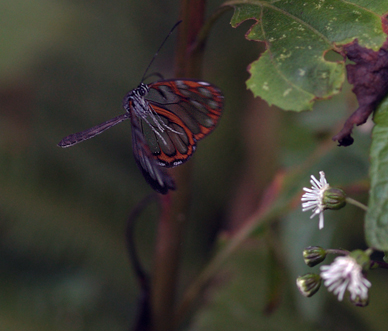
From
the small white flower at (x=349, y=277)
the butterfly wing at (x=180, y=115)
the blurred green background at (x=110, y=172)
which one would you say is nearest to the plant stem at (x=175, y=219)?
the butterfly wing at (x=180, y=115)

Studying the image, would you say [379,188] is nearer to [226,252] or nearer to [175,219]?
[175,219]

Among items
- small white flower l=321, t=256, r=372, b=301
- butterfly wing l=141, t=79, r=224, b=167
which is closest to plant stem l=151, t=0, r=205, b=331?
butterfly wing l=141, t=79, r=224, b=167

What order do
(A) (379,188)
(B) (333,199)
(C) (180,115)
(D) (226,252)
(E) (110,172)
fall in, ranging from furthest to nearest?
1. (E) (110,172)
2. (D) (226,252)
3. (C) (180,115)
4. (B) (333,199)
5. (A) (379,188)

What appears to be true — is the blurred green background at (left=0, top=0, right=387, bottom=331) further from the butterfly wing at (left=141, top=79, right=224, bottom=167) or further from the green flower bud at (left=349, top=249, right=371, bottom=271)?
the green flower bud at (left=349, top=249, right=371, bottom=271)

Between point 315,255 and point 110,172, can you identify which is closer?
point 315,255

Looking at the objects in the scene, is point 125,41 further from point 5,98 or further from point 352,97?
point 352,97

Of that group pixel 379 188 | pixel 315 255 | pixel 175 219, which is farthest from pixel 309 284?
pixel 175 219
